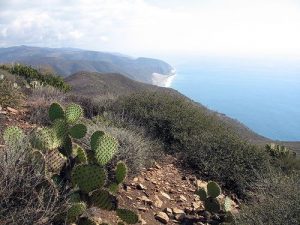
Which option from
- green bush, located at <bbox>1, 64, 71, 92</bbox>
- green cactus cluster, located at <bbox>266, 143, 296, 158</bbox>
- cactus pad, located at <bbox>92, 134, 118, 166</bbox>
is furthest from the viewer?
green bush, located at <bbox>1, 64, 71, 92</bbox>

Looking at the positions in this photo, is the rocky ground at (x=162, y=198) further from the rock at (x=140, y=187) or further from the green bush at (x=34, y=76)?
the green bush at (x=34, y=76)

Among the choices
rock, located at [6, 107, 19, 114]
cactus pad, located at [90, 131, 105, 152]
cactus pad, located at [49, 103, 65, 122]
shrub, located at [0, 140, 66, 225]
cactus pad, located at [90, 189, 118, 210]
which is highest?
cactus pad, located at [49, 103, 65, 122]

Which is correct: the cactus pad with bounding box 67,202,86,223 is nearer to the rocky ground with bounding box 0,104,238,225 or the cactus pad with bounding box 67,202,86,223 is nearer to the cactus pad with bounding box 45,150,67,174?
the rocky ground with bounding box 0,104,238,225

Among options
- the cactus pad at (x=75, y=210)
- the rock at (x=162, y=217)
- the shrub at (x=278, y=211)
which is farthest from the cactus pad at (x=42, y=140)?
the shrub at (x=278, y=211)

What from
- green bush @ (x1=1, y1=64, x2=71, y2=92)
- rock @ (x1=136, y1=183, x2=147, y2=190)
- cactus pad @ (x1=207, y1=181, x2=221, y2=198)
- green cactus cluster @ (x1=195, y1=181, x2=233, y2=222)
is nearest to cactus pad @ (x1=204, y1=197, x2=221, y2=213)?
green cactus cluster @ (x1=195, y1=181, x2=233, y2=222)

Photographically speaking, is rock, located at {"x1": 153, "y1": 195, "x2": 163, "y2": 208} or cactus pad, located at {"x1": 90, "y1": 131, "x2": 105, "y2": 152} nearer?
cactus pad, located at {"x1": 90, "y1": 131, "x2": 105, "y2": 152}

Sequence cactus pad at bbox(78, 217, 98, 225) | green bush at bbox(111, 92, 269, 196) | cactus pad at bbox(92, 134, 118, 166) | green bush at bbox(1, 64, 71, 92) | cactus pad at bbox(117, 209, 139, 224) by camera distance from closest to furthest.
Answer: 1. cactus pad at bbox(78, 217, 98, 225)
2. cactus pad at bbox(117, 209, 139, 224)
3. cactus pad at bbox(92, 134, 118, 166)
4. green bush at bbox(111, 92, 269, 196)
5. green bush at bbox(1, 64, 71, 92)

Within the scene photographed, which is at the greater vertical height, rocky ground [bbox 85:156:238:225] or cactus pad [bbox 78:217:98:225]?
cactus pad [bbox 78:217:98:225]

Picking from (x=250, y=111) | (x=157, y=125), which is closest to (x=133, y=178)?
(x=157, y=125)
